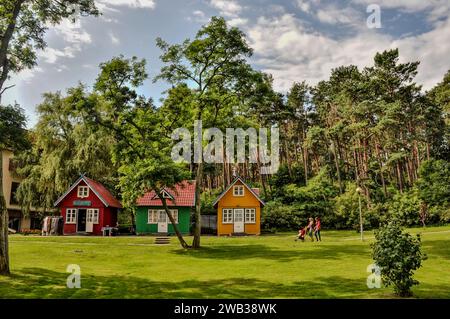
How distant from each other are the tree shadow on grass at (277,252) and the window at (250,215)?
1265cm

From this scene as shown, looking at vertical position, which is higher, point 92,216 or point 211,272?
point 92,216

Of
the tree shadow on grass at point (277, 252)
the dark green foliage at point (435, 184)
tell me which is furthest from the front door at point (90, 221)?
the dark green foliage at point (435, 184)

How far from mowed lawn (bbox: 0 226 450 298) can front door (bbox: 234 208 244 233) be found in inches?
470

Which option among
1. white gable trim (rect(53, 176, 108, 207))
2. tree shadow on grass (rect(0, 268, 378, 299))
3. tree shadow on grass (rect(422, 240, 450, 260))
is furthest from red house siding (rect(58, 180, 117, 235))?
tree shadow on grass (rect(422, 240, 450, 260))

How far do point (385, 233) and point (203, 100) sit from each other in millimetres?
15663

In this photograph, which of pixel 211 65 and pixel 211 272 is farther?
pixel 211 65

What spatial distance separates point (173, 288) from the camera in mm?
12961

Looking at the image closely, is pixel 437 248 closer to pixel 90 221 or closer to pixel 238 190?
pixel 238 190

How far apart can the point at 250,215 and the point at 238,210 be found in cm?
136

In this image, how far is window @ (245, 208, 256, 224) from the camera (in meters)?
39.2

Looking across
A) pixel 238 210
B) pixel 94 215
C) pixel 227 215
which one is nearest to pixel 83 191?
pixel 94 215

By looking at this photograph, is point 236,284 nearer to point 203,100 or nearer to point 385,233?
point 385,233
